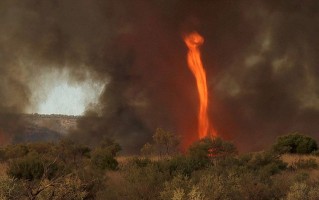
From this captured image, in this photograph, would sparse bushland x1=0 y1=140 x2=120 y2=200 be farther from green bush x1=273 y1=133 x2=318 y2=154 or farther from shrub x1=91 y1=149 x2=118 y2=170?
green bush x1=273 y1=133 x2=318 y2=154

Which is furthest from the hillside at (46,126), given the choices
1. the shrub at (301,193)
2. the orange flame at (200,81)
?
the shrub at (301,193)

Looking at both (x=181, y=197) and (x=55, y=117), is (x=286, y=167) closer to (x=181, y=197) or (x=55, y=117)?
A: (x=181, y=197)

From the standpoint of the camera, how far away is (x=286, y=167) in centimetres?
3117

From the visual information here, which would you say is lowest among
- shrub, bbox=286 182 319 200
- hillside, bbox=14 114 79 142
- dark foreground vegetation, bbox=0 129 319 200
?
shrub, bbox=286 182 319 200

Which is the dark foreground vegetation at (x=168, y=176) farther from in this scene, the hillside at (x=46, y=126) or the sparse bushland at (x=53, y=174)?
the hillside at (x=46, y=126)

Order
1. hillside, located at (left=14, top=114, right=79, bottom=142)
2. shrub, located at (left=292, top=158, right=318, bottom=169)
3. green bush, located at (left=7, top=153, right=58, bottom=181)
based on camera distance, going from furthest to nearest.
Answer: hillside, located at (left=14, top=114, right=79, bottom=142) → shrub, located at (left=292, top=158, right=318, bottom=169) → green bush, located at (left=7, top=153, right=58, bottom=181)

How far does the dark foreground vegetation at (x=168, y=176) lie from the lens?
16156 mm

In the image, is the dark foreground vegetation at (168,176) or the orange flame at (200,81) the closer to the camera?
the dark foreground vegetation at (168,176)

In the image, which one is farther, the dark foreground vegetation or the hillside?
the hillside

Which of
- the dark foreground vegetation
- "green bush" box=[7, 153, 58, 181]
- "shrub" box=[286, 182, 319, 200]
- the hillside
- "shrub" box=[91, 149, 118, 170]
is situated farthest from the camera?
the hillside

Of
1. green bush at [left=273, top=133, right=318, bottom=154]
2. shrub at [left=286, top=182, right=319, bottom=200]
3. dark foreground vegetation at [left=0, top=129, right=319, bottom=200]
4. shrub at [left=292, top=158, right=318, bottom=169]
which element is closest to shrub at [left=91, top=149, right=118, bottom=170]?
dark foreground vegetation at [left=0, top=129, right=319, bottom=200]

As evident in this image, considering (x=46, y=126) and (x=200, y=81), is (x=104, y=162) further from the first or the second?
(x=46, y=126)

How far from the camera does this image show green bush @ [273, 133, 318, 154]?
4434 centimetres

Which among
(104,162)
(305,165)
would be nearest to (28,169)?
(104,162)
